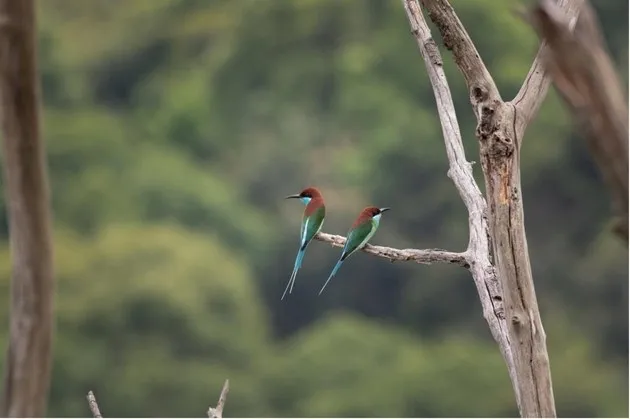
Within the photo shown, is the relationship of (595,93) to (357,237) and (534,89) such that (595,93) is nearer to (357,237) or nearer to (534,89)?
(534,89)

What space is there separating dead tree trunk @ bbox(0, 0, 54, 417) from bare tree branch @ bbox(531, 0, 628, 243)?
0.38 metres

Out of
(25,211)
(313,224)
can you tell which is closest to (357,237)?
(313,224)

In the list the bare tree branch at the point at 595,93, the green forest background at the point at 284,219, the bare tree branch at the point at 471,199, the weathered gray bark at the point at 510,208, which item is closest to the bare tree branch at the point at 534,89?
the weathered gray bark at the point at 510,208

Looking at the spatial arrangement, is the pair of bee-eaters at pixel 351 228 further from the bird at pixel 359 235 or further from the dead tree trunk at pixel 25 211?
the dead tree trunk at pixel 25 211

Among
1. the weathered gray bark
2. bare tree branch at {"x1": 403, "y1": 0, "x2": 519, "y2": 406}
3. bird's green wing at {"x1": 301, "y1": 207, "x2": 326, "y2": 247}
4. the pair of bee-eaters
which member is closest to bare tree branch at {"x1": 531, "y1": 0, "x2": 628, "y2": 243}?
the weathered gray bark

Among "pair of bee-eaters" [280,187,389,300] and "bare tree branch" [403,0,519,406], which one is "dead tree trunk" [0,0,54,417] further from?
"pair of bee-eaters" [280,187,389,300]

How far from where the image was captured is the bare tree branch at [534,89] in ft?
4.28

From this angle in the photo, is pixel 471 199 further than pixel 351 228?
No

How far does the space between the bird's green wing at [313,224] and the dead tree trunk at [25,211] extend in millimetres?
941

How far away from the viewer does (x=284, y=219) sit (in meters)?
8.89

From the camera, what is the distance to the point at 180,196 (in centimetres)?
927

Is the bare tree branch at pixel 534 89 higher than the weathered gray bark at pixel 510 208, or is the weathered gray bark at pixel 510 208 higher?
the bare tree branch at pixel 534 89

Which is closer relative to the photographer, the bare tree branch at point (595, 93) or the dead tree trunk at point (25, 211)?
the bare tree branch at point (595, 93)

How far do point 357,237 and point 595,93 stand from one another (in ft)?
3.40
